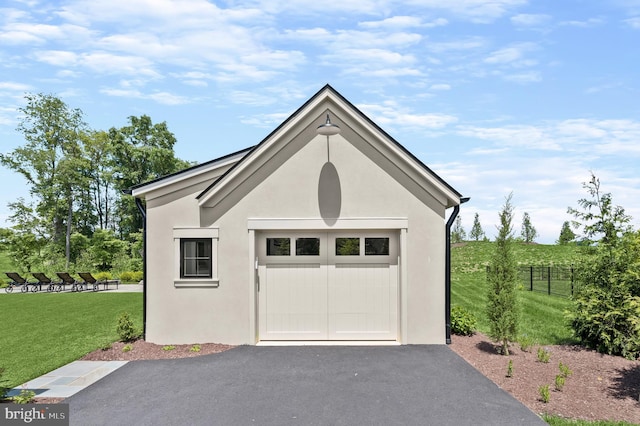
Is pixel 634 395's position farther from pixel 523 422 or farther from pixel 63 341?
pixel 63 341

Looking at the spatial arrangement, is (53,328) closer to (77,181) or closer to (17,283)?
(17,283)

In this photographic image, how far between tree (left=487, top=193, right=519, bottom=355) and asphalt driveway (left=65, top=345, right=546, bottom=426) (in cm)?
114

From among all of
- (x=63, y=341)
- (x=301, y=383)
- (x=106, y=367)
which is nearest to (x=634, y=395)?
(x=301, y=383)

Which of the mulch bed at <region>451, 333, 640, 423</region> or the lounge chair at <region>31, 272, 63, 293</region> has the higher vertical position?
the mulch bed at <region>451, 333, 640, 423</region>

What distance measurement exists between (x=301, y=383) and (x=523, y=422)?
3.50 metres

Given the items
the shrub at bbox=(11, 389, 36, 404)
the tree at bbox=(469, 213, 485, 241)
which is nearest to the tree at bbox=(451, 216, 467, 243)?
the tree at bbox=(469, 213, 485, 241)

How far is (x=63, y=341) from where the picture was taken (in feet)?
36.1

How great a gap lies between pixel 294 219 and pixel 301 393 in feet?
13.9

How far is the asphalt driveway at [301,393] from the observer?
19.6 ft

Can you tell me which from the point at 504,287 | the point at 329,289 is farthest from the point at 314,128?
the point at 504,287

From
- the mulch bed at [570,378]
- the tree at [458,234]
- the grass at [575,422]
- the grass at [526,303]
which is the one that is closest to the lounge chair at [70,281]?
the grass at [526,303]

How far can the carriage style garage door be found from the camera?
33.0ft

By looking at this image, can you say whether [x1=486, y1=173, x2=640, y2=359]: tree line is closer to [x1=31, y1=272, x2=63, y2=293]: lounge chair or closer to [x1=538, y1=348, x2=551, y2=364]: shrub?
[x1=538, y1=348, x2=551, y2=364]: shrub

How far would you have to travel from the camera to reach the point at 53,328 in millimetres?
12898
